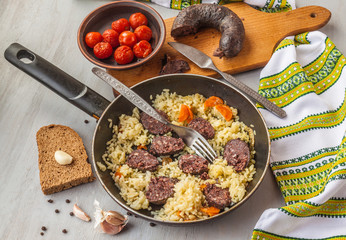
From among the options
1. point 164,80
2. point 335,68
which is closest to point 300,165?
point 335,68

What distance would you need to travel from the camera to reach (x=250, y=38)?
392cm

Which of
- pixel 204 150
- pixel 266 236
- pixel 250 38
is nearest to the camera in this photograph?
pixel 266 236

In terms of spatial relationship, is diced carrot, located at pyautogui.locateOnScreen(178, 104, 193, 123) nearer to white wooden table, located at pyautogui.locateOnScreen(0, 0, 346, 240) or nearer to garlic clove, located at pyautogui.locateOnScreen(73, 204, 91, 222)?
white wooden table, located at pyautogui.locateOnScreen(0, 0, 346, 240)

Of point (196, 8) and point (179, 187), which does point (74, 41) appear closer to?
point (196, 8)

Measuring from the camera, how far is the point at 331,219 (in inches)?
122

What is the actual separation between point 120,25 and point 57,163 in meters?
1.41

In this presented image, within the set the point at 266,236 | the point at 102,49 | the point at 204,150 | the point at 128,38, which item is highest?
the point at 128,38

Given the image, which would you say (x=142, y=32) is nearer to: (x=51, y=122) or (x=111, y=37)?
(x=111, y=37)

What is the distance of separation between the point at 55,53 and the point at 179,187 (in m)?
2.01

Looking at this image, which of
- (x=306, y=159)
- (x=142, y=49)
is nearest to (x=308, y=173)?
(x=306, y=159)

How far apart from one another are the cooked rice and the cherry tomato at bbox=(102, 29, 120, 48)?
2.27 feet

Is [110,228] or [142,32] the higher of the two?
[142,32]

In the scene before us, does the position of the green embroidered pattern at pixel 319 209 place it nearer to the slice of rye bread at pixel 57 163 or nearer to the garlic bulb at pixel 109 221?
the garlic bulb at pixel 109 221

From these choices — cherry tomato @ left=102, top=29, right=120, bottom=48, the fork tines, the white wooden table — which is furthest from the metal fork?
cherry tomato @ left=102, top=29, right=120, bottom=48
